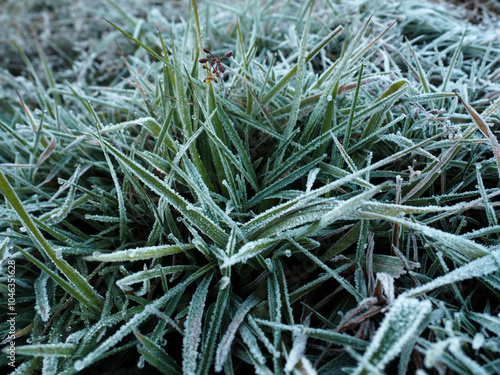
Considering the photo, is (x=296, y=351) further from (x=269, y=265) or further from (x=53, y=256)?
(x=53, y=256)

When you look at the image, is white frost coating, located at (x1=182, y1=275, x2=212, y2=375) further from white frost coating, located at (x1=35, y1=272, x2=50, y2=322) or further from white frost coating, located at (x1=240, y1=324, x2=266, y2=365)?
white frost coating, located at (x1=35, y1=272, x2=50, y2=322)

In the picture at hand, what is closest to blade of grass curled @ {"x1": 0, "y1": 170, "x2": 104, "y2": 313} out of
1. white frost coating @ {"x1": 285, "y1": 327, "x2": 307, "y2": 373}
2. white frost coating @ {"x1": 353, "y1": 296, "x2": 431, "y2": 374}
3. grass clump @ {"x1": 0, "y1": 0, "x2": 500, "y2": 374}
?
grass clump @ {"x1": 0, "y1": 0, "x2": 500, "y2": 374}

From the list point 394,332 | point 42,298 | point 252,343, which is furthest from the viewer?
point 42,298

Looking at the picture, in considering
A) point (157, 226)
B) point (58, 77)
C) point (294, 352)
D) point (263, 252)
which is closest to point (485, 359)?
point (294, 352)

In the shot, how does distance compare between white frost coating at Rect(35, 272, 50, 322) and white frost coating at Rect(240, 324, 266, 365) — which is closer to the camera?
white frost coating at Rect(240, 324, 266, 365)

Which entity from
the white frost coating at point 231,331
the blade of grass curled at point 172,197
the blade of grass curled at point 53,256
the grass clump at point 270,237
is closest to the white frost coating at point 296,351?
the grass clump at point 270,237

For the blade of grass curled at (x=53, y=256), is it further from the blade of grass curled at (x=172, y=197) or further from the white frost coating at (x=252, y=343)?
the white frost coating at (x=252, y=343)

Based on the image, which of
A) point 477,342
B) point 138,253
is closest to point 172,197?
point 138,253

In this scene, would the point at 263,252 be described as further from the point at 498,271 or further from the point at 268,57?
the point at 268,57
